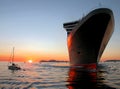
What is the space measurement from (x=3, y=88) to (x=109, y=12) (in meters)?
26.2

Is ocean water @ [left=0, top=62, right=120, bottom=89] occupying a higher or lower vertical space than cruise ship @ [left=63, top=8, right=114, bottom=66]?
lower

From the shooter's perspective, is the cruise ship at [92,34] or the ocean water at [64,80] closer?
the ocean water at [64,80]

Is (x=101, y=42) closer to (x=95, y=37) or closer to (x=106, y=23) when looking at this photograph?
(x=95, y=37)

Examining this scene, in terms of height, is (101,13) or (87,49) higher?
(101,13)

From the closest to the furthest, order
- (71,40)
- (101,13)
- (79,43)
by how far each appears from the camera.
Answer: (101,13) → (79,43) → (71,40)

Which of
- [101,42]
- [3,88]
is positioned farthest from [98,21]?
[3,88]

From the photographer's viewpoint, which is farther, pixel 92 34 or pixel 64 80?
pixel 92 34

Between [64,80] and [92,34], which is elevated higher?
[92,34]

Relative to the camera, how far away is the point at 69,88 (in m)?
18.7

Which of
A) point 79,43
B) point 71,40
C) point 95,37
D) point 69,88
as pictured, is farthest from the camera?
point 71,40

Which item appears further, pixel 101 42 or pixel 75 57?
pixel 75 57

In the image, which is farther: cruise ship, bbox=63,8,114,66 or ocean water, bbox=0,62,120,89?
cruise ship, bbox=63,8,114,66

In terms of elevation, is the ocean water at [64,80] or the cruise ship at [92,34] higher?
the cruise ship at [92,34]

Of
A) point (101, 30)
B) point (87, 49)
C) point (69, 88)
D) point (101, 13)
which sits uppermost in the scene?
point (101, 13)
